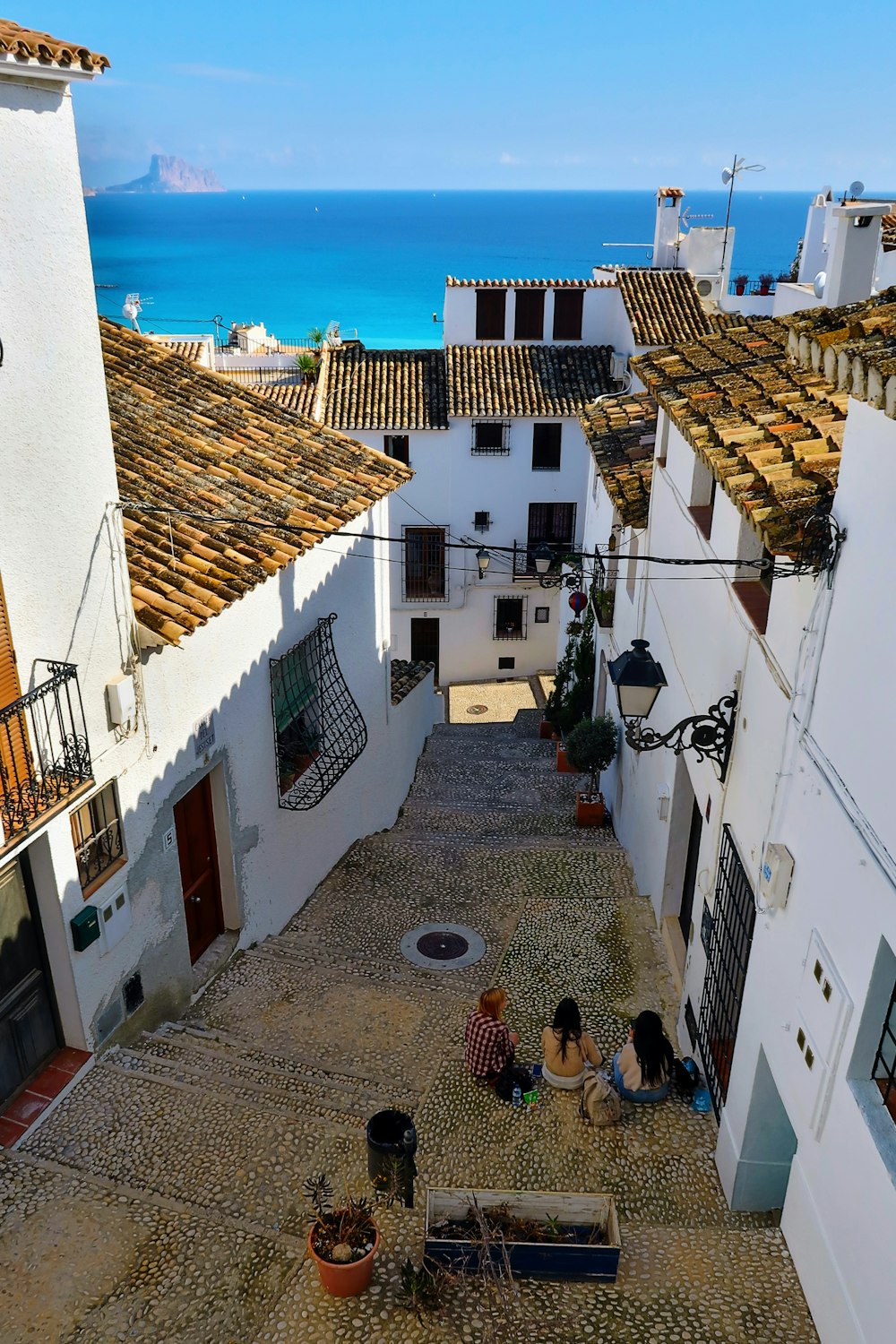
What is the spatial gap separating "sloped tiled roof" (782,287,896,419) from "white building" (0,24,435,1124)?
3.82 m

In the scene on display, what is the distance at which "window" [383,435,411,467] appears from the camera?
92.7 feet

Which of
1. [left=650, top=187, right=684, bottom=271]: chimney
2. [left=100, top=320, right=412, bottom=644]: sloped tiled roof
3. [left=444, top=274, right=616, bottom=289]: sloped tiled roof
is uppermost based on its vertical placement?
[left=650, top=187, right=684, bottom=271]: chimney

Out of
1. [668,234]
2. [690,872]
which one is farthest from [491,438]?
[690,872]

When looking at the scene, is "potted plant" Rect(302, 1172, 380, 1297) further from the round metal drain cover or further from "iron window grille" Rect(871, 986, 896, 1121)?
the round metal drain cover

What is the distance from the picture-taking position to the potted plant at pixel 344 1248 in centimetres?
610

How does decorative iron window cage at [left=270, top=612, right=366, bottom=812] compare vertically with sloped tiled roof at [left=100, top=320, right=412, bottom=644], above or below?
below

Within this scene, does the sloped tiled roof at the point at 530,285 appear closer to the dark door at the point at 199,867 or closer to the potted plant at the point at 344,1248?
the dark door at the point at 199,867

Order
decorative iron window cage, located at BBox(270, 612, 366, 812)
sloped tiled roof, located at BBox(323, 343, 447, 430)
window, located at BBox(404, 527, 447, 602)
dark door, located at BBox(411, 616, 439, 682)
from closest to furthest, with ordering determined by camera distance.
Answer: decorative iron window cage, located at BBox(270, 612, 366, 812), sloped tiled roof, located at BBox(323, 343, 447, 430), window, located at BBox(404, 527, 447, 602), dark door, located at BBox(411, 616, 439, 682)

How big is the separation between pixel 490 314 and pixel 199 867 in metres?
22.6

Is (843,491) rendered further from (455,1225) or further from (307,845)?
(307,845)

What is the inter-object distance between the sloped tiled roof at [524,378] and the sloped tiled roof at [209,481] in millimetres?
14453

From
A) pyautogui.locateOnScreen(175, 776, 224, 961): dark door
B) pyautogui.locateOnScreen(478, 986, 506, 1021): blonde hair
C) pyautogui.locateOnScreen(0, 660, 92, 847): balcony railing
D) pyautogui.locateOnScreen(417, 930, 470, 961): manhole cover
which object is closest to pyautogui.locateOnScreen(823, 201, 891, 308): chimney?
Answer: pyautogui.locateOnScreen(478, 986, 506, 1021): blonde hair

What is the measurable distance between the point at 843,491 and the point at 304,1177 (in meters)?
6.10

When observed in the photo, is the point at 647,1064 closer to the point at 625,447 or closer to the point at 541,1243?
the point at 541,1243
